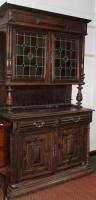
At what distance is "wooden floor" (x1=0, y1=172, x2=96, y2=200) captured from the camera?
9.52 ft

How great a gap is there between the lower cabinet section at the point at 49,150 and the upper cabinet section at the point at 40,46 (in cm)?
58

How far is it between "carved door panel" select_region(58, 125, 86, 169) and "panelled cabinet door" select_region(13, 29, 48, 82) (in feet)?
2.36

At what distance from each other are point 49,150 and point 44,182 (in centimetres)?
36

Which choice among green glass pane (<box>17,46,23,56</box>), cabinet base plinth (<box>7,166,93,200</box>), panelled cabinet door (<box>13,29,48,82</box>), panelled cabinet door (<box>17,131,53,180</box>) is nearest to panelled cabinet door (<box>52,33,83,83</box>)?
panelled cabinet door (<box>13,29,48,82</box>)

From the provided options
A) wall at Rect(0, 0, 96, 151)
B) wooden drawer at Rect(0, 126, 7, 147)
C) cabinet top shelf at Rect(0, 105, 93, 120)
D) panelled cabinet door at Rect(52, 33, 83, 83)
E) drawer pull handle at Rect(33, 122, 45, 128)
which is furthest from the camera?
wall at Rect(0, 0, 96, 151)

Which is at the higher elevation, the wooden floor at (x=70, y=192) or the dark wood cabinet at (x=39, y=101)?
the dark wood cabinet at (x=39, y=101)

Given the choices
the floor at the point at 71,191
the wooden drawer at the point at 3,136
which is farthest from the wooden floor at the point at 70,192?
the wooden drawer at the point at 3,136

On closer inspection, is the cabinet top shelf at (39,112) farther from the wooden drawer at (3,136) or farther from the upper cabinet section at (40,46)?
the upper cabinet section at (40,46)

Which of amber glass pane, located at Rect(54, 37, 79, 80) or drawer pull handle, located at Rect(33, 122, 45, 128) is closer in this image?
drawer pull handle, located at Rect(33, 122, 45, 128)

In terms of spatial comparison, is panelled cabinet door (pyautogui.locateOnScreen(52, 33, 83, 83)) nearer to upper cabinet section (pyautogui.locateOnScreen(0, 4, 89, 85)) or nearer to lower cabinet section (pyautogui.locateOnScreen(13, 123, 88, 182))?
upper cabinet section (pyautogui.locateOnScreen(0, 4, 89, 85))

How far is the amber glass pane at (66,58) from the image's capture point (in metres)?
3.25

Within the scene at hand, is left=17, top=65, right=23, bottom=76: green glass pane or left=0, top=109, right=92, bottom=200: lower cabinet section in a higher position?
left=17, top=65, right=23, bottom=76: green glass pane

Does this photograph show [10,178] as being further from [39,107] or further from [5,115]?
[39,107]

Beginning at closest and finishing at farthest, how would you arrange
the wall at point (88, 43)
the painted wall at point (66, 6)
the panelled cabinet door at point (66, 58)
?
the panelled cabinet door at point (66, 58) → the painted wall at point (66, 6) → the wall at point (88, 43)
